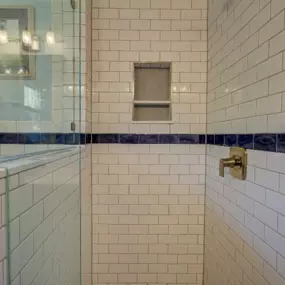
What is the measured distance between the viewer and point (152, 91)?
6.59 feet

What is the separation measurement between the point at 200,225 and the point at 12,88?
164cm

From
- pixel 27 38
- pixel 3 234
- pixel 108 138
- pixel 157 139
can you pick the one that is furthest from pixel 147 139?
pixel 3 234

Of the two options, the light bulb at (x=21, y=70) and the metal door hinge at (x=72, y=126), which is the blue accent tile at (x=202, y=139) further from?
the light bulb at (x=21, y=70)

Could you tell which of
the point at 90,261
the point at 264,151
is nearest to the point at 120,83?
the point at 264,151

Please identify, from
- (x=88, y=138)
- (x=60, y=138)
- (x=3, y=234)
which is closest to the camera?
(x=3, y=234)

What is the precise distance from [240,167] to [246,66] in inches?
19.7

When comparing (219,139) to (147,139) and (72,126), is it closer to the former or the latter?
(147,139)

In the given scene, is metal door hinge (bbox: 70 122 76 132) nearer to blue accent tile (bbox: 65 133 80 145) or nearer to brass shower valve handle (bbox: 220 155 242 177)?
blue accent tile (bbox: 65 133 80 145)

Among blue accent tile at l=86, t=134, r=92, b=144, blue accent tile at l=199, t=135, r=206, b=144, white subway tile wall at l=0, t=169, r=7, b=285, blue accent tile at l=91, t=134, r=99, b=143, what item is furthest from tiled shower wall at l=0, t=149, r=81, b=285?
blue accent tile at l=199, t=135, r=206, b=144

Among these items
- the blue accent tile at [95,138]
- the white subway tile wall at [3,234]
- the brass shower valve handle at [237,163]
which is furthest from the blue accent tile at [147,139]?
the white subway tile wall at [3,234]

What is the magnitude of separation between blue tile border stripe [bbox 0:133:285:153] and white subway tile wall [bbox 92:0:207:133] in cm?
5

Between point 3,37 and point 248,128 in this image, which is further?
point 3,37

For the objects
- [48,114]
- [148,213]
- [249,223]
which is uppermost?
[48,114]

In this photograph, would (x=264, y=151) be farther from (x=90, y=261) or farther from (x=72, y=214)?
(x=90, y=261)
